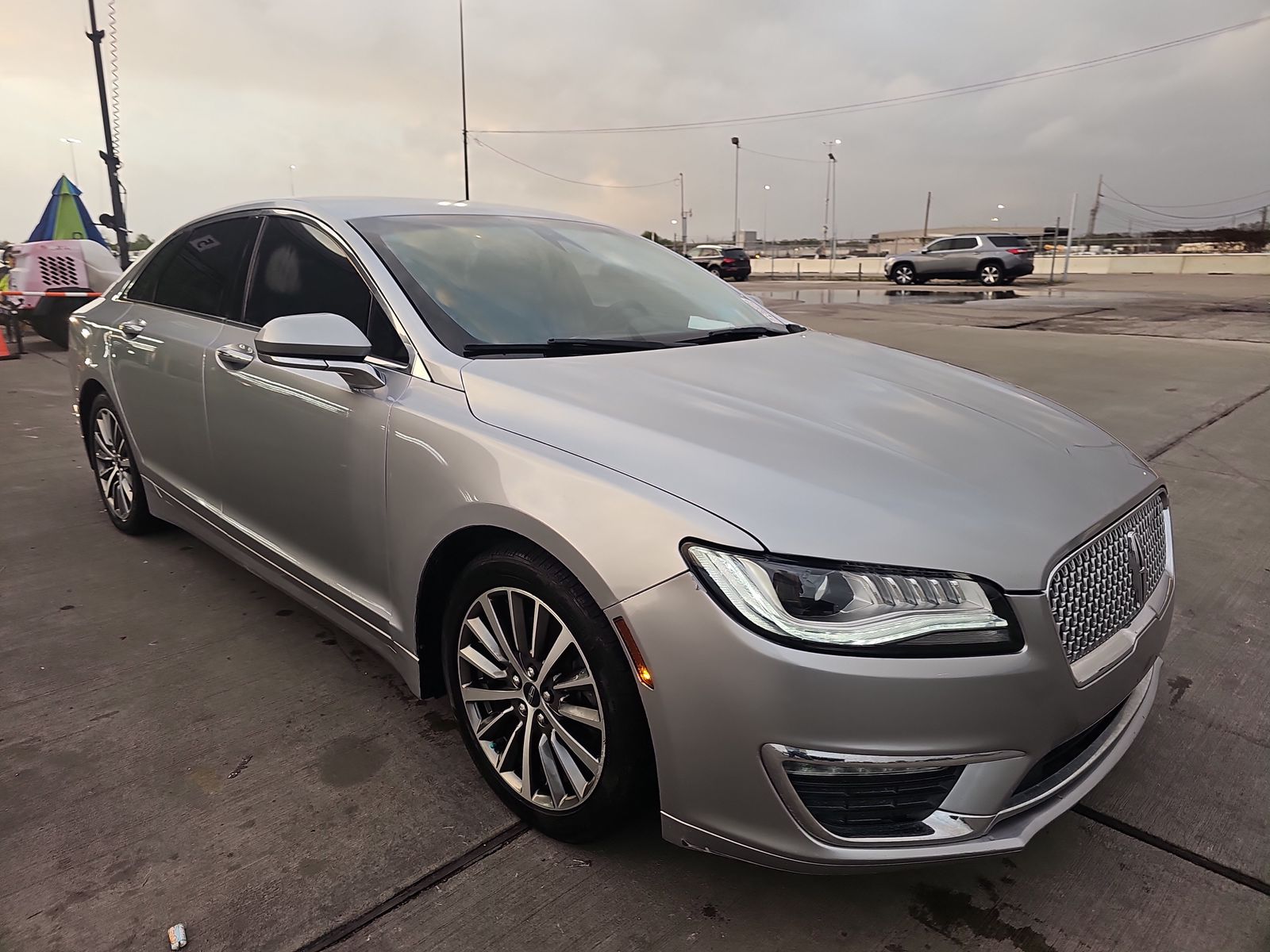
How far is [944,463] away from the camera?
6.28ft

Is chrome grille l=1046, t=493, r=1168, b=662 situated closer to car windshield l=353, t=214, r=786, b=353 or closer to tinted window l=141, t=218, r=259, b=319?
car windshield l=353, t=214, r=786, b=353

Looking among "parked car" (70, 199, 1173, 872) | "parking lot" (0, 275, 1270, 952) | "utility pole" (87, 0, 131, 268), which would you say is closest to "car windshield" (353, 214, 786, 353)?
"parked car" (70, 199, 1173, 872)

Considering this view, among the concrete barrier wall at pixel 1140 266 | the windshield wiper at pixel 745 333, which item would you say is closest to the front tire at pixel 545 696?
the windshield wiper at pixel 745 333

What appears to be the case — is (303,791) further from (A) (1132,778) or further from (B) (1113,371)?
(B) (1113,371)

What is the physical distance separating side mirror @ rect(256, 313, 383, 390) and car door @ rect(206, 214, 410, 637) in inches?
2.1

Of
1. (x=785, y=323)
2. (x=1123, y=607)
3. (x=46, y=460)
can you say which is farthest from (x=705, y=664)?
(x=46, y=460)

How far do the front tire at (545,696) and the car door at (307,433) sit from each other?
40 centimetres

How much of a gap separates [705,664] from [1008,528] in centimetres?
68

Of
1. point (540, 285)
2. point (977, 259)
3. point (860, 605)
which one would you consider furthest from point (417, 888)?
point (977, 259)

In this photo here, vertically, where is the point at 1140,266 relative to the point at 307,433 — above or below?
above

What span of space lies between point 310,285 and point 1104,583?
244 cm

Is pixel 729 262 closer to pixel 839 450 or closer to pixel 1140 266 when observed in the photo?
pixel 1140 266

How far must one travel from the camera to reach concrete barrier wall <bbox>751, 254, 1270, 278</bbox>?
3269 cm

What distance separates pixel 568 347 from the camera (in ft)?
8.13
